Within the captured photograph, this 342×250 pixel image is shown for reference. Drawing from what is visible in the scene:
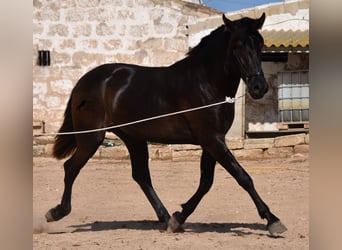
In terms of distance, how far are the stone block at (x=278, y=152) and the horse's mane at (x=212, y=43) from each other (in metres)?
2.60

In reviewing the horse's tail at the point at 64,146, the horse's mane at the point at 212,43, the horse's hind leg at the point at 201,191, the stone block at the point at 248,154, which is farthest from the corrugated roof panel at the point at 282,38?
the horse's tail at the point at 64,146

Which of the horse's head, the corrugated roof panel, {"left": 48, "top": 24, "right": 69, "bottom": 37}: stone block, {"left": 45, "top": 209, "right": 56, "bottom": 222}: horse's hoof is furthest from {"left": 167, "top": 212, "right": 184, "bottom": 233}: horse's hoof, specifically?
{"left": 48, "top": 24, "right": 69, "bottom": 37}: stone block

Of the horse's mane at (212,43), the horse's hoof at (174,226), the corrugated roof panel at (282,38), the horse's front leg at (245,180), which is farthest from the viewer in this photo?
the corrugated roof panel at (282,38)

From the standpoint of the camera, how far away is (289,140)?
7.10 meters

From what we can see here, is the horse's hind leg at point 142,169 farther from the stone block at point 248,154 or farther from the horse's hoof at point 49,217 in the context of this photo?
the stone block at point 248,154

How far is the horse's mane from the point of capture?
4.75m

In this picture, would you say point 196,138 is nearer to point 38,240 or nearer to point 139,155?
point 139,155

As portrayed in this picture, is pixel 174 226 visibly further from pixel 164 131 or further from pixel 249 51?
pixel 249 51

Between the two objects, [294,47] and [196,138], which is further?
[294,47]

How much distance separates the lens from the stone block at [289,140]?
696 cm
